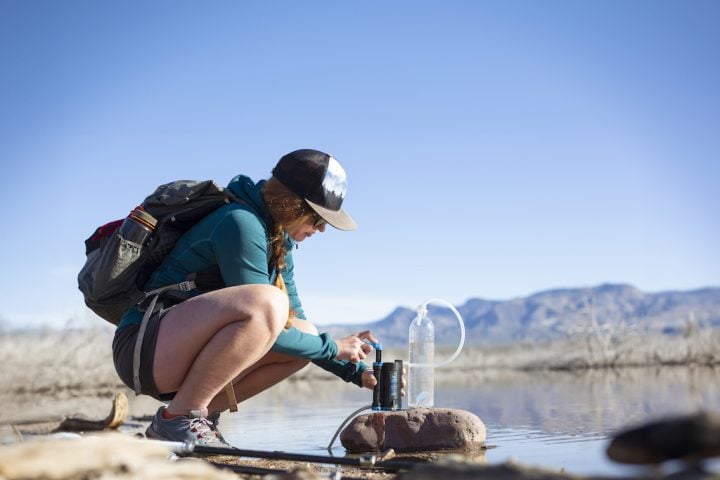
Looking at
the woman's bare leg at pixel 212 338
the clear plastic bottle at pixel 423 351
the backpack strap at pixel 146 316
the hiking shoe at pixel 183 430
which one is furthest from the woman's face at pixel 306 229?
the clear plastic bottle at pixel 423 351

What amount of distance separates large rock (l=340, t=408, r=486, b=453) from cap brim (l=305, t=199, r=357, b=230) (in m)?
1.35

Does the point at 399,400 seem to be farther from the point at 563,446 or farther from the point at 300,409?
the point at 300,409

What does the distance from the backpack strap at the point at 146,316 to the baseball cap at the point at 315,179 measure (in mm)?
757

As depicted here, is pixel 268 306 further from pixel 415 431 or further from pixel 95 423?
pixel 95 423

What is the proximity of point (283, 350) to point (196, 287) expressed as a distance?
0.58 meters

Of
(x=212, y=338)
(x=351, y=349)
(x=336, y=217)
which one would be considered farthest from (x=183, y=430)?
(x=336, y=217)

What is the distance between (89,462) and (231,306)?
176 centimetres

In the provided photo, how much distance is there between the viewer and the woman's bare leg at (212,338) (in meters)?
4.21

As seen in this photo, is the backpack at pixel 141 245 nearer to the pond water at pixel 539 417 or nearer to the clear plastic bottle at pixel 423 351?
the pond water at pixel 539 417

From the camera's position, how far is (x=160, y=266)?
4605 millimetres

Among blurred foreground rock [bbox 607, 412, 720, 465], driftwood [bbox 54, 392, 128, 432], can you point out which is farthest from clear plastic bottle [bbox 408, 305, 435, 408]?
blurred foreground rock [bbox 607, 412, 720, 465]

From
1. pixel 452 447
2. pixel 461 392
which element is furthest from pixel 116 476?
pixel 461 392

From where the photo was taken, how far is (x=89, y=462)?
2.47 m

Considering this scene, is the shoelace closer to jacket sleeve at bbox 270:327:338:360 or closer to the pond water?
jacket sleeve at bbox 270:327:338:360
